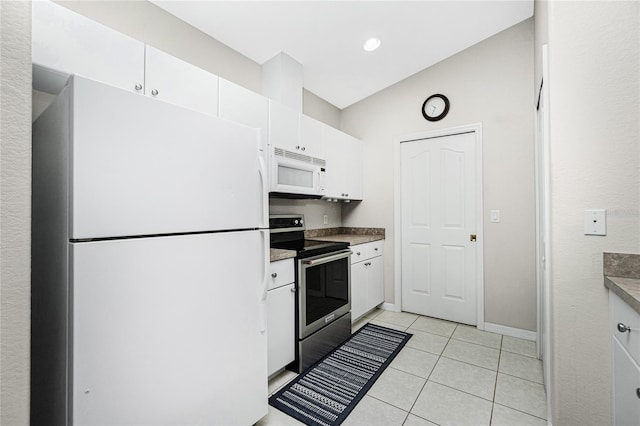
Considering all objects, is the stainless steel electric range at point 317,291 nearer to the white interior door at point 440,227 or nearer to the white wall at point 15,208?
the white interior door at point 440,227

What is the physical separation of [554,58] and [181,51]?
2.34 m

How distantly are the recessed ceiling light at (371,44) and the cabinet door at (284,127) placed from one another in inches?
36.0

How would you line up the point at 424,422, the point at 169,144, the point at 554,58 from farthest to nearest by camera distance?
1. the point at 424,422
2. the point at 554,58
3. the point at 169,144

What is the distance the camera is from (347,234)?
386 cm

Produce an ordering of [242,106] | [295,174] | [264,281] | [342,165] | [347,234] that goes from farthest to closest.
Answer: [347,234] → [342,165] → [295,174] → [242,106] → [264,281]

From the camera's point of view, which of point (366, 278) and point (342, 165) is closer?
point (366, 278)

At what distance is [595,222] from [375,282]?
2287 millimetres

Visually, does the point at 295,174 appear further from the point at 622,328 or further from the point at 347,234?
the point at 622,328

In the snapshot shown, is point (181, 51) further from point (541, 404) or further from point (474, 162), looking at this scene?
point (541, 404)

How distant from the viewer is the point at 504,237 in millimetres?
2883

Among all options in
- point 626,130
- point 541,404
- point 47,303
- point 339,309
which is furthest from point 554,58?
point 47,303

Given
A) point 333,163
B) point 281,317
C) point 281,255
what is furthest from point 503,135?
point 281,317

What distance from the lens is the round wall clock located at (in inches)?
126

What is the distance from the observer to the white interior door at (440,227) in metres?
3.09
